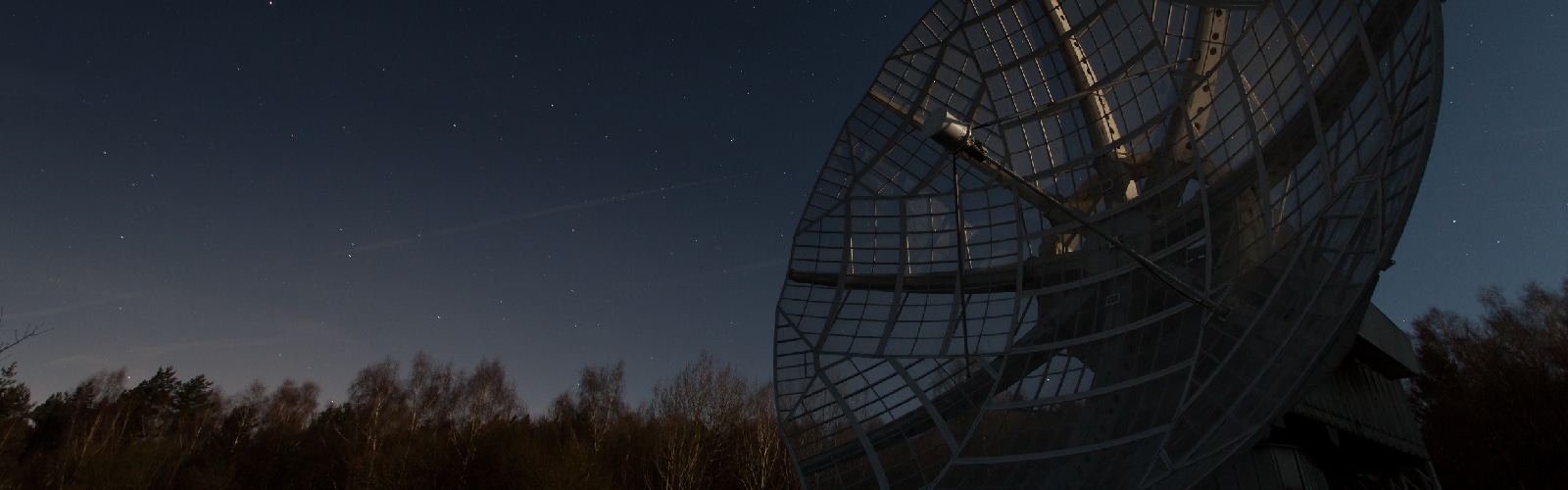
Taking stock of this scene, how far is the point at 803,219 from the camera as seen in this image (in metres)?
15.8

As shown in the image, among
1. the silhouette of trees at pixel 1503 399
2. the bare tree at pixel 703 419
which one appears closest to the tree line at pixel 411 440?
the bare tree at pixel 703 419

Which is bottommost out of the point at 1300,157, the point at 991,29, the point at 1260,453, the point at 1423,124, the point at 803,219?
the point at 1260,453

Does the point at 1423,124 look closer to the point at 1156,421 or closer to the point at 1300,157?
the point at 1300,157

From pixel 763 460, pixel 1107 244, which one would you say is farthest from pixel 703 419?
pixel 1107 244

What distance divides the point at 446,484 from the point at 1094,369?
86.5ft

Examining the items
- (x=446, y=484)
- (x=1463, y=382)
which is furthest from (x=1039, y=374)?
(x=1463, y=382)

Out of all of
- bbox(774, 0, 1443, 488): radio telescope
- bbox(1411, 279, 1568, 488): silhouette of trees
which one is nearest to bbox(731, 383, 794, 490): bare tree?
bbox(774, 0, 1443, 488): radio telescope

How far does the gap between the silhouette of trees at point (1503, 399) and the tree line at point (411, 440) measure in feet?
91.6

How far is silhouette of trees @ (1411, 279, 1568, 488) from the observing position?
90.3ft

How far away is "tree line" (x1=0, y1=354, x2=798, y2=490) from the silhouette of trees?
27924 mm

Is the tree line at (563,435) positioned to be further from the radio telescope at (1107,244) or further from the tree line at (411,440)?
the radio telescope at (1107,244)

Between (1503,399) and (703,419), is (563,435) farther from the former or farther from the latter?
(1503,399)

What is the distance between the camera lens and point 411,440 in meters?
27.9

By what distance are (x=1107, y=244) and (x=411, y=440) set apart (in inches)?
1026
